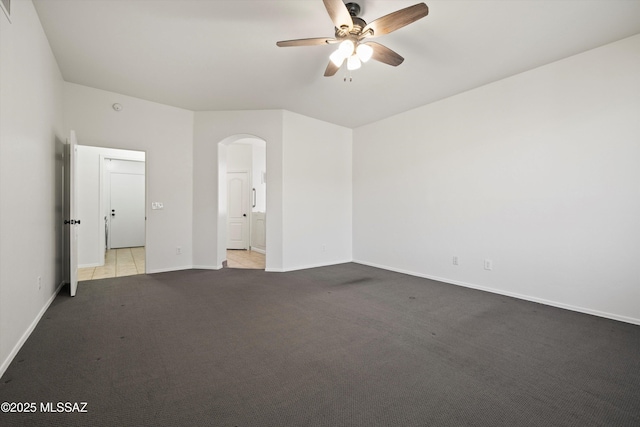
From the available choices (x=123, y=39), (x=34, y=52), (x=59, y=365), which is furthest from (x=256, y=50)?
(x=59, y=365)

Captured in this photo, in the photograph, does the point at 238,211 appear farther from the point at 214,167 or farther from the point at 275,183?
the point at 275,183

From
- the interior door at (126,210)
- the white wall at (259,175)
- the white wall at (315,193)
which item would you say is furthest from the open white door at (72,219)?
the interior door at (126,210)

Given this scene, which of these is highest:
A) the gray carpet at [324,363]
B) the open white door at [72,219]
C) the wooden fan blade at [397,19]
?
the wooden fan blade at [397,19]

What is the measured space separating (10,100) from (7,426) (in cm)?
214

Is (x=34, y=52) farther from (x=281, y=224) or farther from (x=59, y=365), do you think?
(x=281, y=224)

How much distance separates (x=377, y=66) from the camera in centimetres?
339

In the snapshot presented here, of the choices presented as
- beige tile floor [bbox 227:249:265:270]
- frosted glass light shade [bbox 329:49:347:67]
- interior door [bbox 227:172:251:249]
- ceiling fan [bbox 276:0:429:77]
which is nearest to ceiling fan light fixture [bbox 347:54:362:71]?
ceiling fan [bbox 276:0:429:77]

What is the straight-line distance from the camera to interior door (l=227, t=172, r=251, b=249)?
757 centimetres

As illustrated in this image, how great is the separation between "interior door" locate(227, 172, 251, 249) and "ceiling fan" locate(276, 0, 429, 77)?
5.36m

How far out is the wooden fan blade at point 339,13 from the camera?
199 centimetres

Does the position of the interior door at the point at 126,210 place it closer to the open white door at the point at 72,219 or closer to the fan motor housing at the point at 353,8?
the open white door at the point at 72,219

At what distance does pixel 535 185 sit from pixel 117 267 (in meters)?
6.86

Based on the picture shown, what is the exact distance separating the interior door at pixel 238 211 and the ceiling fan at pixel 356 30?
211 inches

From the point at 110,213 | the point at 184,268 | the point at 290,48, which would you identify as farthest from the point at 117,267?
the point at 290,48
